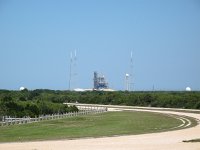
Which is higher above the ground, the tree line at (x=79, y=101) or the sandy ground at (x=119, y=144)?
the tree line at (x=79, y=101)

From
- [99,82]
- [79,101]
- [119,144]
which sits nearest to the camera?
[119,144]

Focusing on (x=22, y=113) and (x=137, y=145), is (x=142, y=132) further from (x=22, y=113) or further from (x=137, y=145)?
(x=22, y=113)

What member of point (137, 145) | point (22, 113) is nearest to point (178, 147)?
point (137, 145)

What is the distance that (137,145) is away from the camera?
84.7 ft

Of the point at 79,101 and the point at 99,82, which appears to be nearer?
the point at 79,101

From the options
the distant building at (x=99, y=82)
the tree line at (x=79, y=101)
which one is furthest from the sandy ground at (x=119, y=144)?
the distant building at (x=99, y=82)

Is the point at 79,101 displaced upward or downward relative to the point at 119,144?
upward

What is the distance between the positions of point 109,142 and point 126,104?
214 feet

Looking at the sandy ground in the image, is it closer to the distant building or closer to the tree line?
the tree line

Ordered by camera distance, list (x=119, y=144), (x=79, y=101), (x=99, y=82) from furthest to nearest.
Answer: (x=99, y=82), (x=79, y=101), (x=119, y=144)

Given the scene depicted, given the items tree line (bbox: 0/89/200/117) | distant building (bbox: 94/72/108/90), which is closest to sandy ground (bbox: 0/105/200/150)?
tree line (bbox: 0/89/200/117)

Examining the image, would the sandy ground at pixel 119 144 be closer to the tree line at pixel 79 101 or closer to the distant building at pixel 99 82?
the tree line at pixel 79 101

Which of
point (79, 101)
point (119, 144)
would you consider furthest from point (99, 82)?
point (119, 144)

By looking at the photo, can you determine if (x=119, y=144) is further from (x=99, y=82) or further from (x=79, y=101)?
(x=99, y=82)
